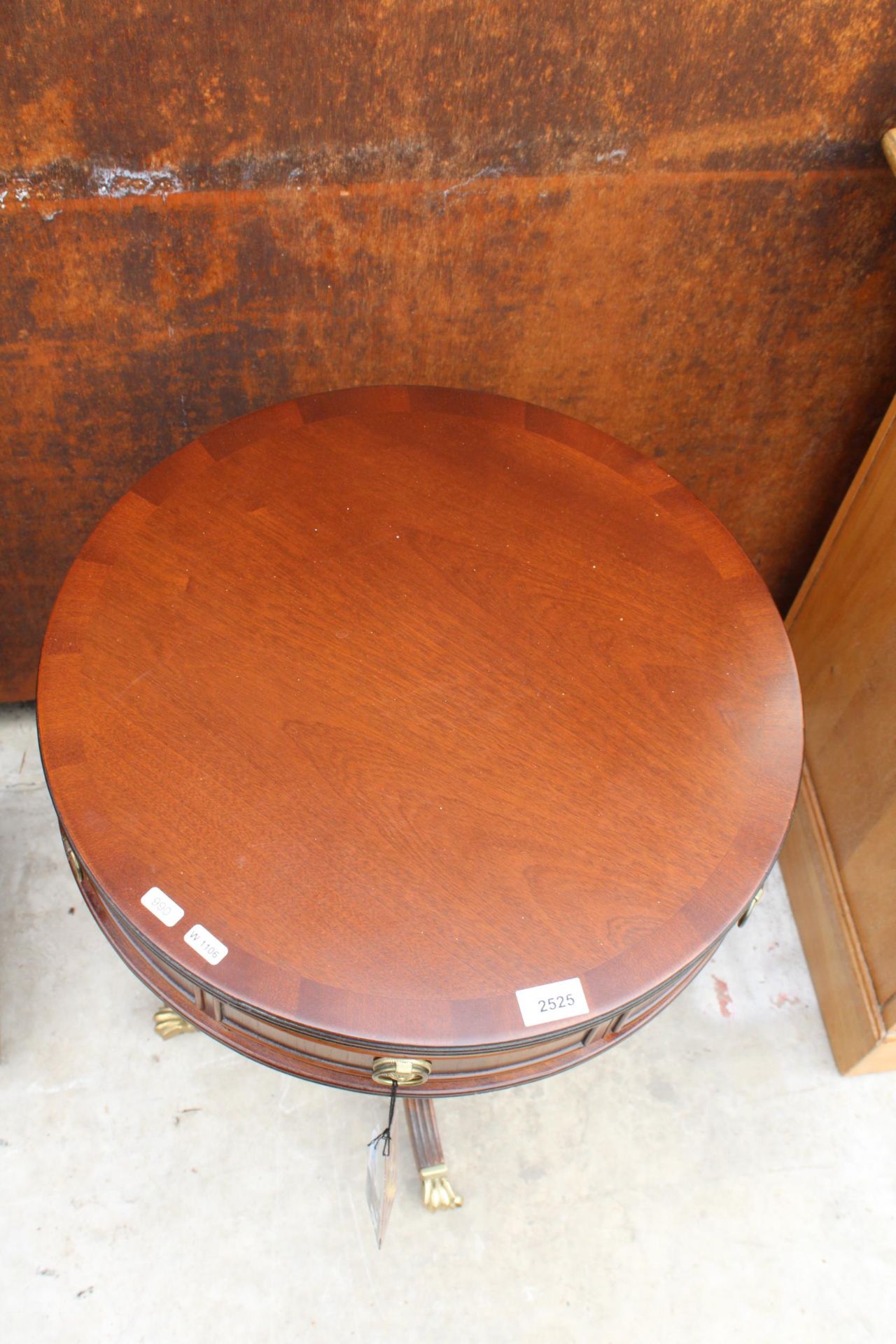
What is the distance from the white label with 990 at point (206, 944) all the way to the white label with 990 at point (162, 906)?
0.07 feet

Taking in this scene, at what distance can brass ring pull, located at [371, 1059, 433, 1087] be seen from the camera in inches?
42.5

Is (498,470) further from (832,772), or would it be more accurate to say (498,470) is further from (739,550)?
(832,772)

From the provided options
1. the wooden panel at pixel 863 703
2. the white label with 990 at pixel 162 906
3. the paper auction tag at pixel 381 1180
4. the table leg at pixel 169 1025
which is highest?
the wooden panel at pixel 863 703

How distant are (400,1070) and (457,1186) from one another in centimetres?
74

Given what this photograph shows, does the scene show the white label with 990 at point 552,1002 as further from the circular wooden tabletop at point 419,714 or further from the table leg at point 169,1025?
the table leg at point 169,1025

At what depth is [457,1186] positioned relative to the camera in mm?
1692

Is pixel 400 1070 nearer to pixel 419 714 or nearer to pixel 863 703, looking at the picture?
pixel 419 714

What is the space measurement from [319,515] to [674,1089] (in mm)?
1168

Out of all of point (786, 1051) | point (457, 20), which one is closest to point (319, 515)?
point (457, 20)

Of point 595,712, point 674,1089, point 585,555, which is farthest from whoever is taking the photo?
point 674,1089

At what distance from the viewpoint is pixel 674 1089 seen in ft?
5.94

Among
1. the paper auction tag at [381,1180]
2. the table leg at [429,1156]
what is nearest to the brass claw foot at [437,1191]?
the table leg at [429,1156]

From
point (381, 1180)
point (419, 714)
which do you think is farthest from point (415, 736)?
point (381, 1180)

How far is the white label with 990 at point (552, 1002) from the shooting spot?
1.03 metres
